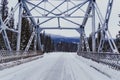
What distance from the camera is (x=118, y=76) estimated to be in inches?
632

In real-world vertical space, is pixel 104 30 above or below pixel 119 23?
below

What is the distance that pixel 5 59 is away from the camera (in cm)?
2630

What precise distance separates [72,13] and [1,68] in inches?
1149

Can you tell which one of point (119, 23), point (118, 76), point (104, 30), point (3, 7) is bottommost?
point (118, 76)

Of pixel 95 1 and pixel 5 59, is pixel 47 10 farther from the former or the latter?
pixel 5 59

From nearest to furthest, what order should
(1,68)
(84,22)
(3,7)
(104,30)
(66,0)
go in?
(1,68) < (104,30) < (66,0) < (84,22) < (3,7)

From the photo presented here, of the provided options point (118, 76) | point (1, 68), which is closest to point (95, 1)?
point (1, 68)

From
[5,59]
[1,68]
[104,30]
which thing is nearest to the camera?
[1,68]

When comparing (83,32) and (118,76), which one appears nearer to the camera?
(118,76)

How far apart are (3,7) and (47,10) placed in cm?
2548

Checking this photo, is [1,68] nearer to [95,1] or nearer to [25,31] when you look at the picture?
[95,1]

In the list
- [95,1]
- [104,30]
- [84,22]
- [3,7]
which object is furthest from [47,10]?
[3,7]

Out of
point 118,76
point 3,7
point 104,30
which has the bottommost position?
point 118,76

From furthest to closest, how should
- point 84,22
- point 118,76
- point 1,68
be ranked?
point 84,22
point 1,68
point 118,76
